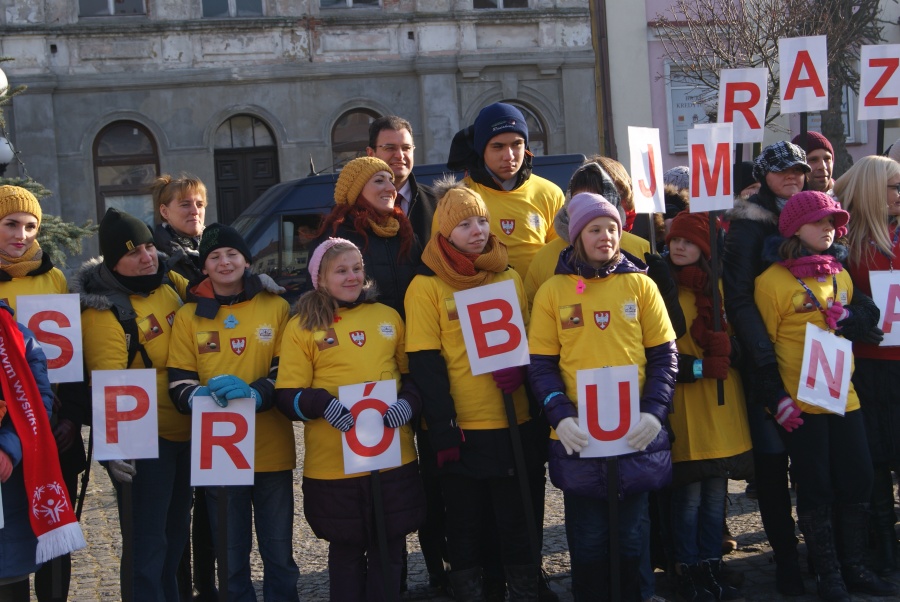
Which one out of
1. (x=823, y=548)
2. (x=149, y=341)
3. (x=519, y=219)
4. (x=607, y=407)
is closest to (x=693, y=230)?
(x=519, y=219)

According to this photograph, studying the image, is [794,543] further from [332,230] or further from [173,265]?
[173,265]

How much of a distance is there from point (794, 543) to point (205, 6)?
18.9 metres

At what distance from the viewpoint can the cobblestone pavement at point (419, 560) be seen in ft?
18.4

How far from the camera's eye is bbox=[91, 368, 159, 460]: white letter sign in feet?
15.4

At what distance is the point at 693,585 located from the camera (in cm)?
523

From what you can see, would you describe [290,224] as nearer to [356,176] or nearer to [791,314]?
[356,176]

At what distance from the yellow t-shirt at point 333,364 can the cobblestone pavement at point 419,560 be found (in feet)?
3.81

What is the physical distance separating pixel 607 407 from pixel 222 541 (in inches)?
68.9

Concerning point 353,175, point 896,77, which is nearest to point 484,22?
point 896,77

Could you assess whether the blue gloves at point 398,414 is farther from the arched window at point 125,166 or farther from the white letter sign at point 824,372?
the arched window at point 125,166

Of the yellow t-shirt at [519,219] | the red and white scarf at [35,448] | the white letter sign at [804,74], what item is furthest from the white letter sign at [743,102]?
the red and white scarf at [35,448]

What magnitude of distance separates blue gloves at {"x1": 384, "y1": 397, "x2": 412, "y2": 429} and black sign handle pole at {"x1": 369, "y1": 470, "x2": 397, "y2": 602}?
22 centimetres

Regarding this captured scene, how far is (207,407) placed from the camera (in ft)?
15.4

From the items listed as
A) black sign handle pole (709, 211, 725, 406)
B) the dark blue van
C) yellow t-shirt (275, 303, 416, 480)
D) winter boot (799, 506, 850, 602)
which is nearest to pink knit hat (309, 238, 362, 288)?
yellow t-shirt (275, 303, 416, 480)
